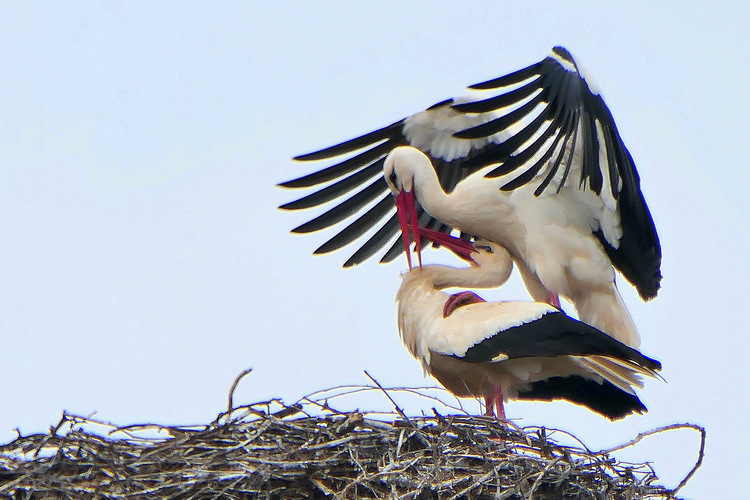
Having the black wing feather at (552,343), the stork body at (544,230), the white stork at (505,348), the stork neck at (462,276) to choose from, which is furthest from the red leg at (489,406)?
the stork body at (544,230)

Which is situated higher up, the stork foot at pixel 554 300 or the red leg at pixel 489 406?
the stork foot at pixel 554 300

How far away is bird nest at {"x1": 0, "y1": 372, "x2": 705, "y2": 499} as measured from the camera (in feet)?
16.2

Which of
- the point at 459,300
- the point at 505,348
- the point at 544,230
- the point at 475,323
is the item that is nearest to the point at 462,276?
the point at 459,300

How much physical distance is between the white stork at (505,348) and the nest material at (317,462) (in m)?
0.52

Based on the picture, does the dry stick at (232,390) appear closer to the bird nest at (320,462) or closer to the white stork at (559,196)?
the bird nest at (320,462)

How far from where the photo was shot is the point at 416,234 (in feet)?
21.8

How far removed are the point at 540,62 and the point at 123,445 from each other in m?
2.25

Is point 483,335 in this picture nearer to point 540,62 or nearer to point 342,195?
point 540,62

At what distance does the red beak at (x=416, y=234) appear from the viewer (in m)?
6.48

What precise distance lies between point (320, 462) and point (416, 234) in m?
1.85

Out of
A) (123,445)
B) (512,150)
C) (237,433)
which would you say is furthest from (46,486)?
(512,150)

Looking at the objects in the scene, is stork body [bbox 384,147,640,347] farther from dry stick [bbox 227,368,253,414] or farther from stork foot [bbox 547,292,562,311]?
dry stick [bbox 227,368,253,414]

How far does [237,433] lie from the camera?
17.0 ft

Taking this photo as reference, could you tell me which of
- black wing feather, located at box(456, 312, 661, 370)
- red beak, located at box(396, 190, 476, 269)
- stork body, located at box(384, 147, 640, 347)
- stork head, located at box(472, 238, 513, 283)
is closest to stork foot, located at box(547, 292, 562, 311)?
stork body, located at box(384, 147, 640, 347)
